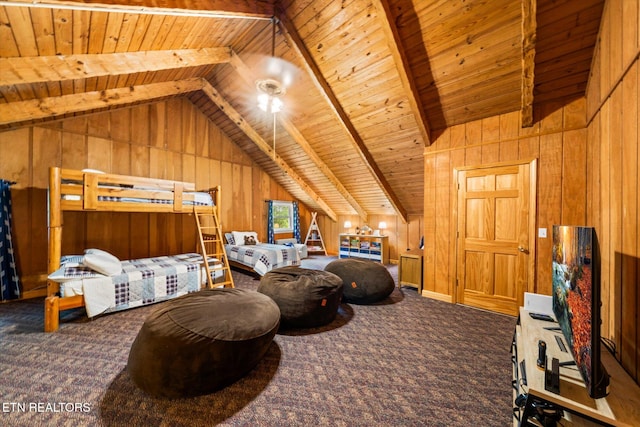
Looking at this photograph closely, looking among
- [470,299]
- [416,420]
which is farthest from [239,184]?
[416,420]

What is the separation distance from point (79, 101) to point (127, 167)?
1.49 meters

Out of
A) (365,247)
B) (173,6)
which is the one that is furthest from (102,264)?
(365,247)

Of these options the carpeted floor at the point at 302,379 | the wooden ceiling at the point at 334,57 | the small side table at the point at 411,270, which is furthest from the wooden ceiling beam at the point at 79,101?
the small side table at the point at 411,270

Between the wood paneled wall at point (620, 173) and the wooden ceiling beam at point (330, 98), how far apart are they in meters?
2.63

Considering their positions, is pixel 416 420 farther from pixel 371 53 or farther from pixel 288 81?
pixel 288 81

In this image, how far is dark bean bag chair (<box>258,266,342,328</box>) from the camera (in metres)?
2.49

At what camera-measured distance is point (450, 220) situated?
3.44 meters

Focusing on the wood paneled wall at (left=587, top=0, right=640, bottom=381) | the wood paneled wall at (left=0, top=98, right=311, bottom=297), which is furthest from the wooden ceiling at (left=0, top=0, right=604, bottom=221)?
the wood paneled wall at (left=0, top=98, right=311, bottom=297)

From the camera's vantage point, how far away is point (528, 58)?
226cm

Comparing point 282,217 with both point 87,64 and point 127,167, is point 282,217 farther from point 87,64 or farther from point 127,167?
point 87,64

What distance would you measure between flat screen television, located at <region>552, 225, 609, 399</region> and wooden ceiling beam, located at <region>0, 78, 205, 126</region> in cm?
511

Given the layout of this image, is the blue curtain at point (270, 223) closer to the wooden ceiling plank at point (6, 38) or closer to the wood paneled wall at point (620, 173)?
the wooden ceiling plank at point (6, 38)

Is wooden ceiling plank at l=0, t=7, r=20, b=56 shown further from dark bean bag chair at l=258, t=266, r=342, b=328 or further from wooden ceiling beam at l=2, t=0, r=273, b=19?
dark bean bag chair at l=258, t=266, r=342, b=328

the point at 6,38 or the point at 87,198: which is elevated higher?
the point at 6,38
